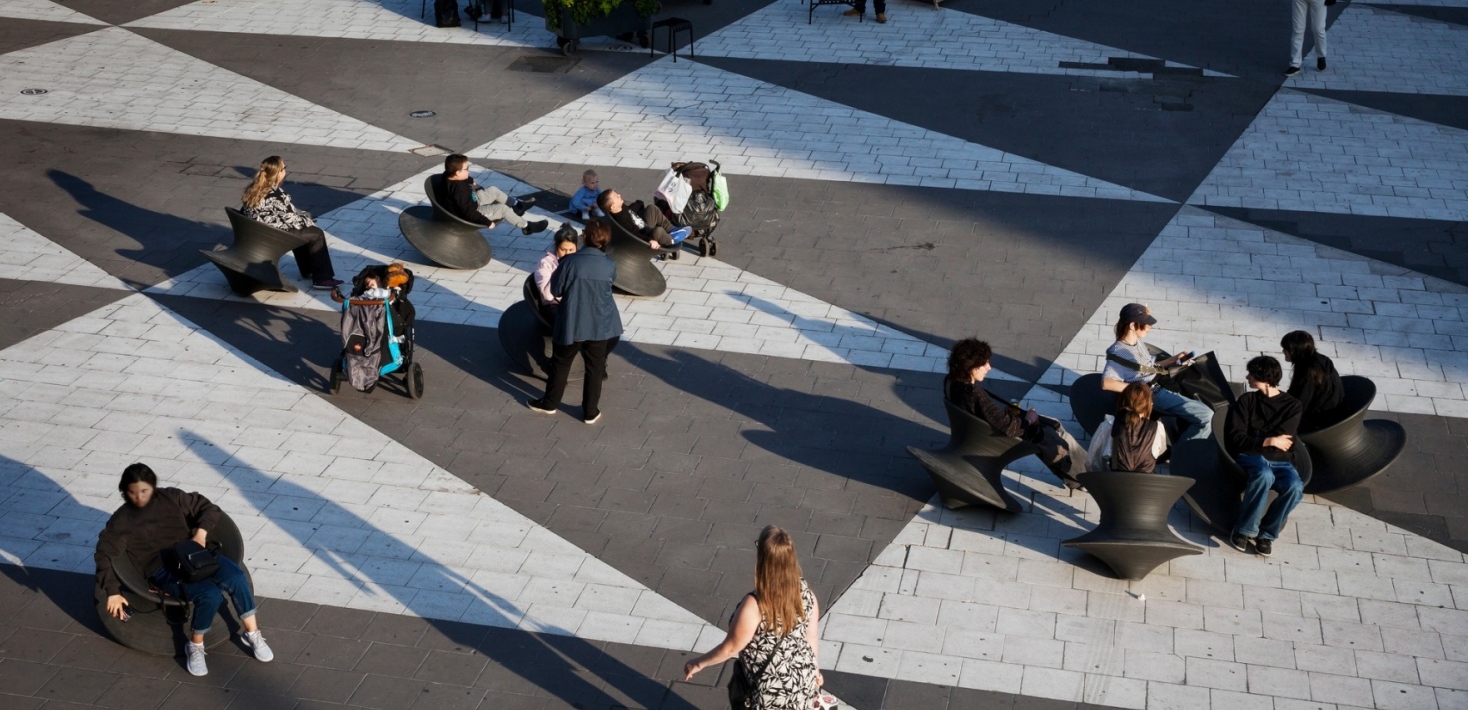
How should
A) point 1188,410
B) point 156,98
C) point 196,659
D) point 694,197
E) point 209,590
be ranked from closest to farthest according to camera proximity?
point 209,590, point 196,659, point 1188,410, point 694,197, point 156,98

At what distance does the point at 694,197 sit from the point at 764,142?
3255 mm

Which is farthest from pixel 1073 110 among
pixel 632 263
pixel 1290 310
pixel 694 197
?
pixel 632 263

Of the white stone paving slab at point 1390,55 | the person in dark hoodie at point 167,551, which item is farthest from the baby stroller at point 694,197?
the white stone paving slab at point 1390,55

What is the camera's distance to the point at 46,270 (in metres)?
12.9

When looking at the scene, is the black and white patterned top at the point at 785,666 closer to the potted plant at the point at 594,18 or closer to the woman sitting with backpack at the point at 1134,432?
the woman sitting with backpack at the point at 1134,432

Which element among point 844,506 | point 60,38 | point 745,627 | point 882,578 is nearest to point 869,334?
point 844,506

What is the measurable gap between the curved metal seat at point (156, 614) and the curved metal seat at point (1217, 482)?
593cm

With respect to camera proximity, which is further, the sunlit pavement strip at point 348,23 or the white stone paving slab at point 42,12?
the white stone paving slab at point 42,12

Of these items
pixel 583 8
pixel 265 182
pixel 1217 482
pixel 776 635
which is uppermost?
pixel 776 635

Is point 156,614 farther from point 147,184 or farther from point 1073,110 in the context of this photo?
point 1073,110

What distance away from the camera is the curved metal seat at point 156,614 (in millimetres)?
7617

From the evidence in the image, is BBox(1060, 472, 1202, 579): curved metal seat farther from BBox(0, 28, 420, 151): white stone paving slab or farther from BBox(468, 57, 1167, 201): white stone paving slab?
BBox(0, 28, 420, 151): white stone paving slab

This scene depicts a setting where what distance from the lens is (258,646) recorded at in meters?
7.82

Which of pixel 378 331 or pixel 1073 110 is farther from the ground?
pixel 378 331
